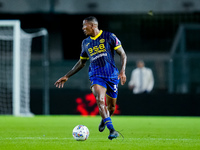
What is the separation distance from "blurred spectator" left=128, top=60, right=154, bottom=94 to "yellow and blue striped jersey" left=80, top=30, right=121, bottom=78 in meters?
9.75

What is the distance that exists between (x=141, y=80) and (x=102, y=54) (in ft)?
33.2

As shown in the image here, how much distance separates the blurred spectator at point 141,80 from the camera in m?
17.3

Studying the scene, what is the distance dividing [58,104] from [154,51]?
6.95 metres

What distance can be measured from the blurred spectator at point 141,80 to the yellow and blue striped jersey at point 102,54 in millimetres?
9747

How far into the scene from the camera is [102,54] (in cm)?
745

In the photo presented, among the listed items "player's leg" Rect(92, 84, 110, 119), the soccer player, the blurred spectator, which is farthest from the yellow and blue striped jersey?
the blurred spectator

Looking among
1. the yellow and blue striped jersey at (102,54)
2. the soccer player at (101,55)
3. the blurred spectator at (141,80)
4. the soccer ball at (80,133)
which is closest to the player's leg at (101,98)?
the soccer player at (101,55)

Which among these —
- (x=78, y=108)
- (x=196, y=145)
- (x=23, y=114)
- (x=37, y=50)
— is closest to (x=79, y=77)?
(x=78, y=108)

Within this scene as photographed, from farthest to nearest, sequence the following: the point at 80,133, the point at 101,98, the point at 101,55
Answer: the point at 101,55 → the point at 101,98 → the point at 80,133

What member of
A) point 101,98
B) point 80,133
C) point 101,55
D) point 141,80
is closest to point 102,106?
point 101,98

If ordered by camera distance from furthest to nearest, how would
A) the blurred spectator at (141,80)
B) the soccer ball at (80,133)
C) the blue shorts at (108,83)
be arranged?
the blurred spectator at (141,80) < the blue shorts at (108,83) < the soccer ball at (80,133)

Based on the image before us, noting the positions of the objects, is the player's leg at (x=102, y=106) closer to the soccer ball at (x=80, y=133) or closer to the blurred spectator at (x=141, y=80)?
the soccer ball at (x=80, y=133)

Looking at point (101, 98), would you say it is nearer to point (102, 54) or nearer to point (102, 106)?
point (102, 106)

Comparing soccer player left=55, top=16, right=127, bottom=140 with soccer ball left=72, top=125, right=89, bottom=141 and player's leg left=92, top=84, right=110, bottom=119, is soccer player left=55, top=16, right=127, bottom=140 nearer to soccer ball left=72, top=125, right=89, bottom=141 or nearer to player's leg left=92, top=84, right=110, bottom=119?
player's leg left=92, top=84, right=110, bottom=119
